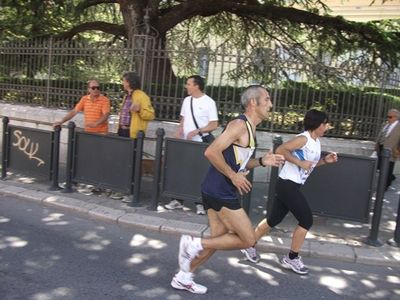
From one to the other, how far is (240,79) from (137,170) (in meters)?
3.27

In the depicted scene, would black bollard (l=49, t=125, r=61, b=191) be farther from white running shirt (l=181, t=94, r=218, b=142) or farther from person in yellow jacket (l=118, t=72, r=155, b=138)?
white running shirt (l=181, t=94, r=218, b=142)

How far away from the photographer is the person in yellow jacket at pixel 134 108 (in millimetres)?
7043

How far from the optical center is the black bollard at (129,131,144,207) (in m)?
6.70

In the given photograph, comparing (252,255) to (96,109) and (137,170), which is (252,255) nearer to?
(137,170)

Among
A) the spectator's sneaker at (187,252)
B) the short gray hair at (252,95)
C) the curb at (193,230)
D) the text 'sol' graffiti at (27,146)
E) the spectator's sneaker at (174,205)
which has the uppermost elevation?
the short gray hair at (252,95)

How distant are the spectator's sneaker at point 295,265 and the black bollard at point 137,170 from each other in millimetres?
2564

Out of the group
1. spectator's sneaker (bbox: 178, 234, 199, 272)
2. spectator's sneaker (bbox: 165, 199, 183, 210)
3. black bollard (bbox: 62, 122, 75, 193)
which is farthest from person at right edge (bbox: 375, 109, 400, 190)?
spectator's sneaker (bbox: 178, 234, 199, 272)

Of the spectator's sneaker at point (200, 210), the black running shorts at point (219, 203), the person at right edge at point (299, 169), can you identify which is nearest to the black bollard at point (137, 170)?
the spectator's sneaker at point (200, 210)

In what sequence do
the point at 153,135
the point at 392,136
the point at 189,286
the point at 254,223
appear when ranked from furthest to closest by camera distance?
the point at 153,135, the point at 392,136, the point at 254,223, the point at 189,286

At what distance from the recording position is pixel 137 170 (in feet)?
22.4

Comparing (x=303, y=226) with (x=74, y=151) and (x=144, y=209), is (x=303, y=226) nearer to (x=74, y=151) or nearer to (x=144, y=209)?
(x=144, y=209)

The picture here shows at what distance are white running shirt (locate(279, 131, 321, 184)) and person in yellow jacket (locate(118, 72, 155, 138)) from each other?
9.05ft

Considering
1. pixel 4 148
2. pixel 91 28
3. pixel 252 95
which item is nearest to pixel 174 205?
pixel 4 148

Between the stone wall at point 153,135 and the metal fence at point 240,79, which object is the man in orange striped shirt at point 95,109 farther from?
the metal fence at point 240,79
